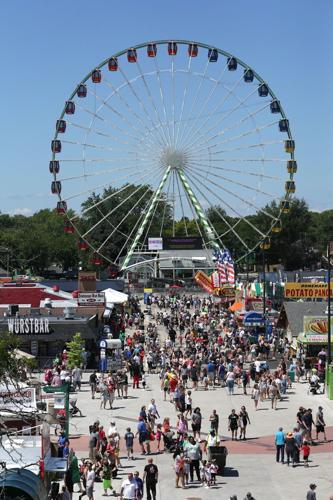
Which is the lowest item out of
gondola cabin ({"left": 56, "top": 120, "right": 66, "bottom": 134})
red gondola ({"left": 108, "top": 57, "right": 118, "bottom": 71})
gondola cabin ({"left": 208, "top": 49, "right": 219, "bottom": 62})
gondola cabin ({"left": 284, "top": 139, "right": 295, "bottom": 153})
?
gondola cabin ({"left": 284, "top": 139, "right": 295, "bottom": 153})

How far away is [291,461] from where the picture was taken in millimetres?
24141

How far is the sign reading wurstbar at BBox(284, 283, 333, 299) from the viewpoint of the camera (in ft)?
194

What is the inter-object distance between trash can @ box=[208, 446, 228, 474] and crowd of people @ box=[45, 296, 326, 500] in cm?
8

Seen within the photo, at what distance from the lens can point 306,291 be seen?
59.5 m

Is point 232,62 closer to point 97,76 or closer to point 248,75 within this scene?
point 248,75

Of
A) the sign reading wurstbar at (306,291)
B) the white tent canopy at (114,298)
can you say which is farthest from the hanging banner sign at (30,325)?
the sign reading wurstbar at (306,291)

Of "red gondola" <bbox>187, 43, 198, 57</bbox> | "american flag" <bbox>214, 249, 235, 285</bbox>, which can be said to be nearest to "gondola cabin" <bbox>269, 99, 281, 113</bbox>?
"red gondola" <bbox>187, 43, 198, 57</bbox>

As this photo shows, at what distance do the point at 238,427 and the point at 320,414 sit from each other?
2.24 m

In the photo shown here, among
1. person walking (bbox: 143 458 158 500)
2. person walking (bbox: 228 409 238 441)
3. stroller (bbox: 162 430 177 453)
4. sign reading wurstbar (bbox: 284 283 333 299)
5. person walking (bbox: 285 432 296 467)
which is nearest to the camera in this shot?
person walking (bbox: 143 458 158 500)

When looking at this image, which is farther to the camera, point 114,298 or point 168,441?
point 114,298

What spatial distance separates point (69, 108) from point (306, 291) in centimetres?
1812

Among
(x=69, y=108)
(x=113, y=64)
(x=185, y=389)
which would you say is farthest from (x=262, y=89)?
(x=185, y=389)

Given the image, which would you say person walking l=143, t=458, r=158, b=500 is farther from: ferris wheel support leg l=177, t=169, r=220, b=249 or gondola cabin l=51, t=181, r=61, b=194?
ferris wheel support leg l=177, t=169, r=220, b=249

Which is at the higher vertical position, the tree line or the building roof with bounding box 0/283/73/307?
the tree line
